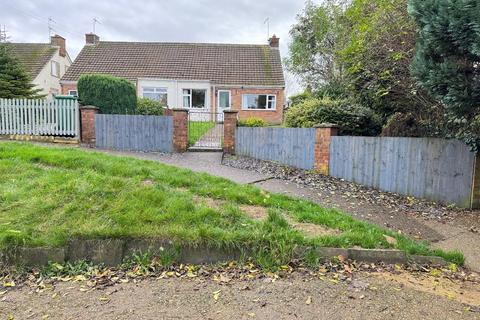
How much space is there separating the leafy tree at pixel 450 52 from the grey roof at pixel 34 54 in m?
27.3

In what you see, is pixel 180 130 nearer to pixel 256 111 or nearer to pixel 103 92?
pixel 103 92

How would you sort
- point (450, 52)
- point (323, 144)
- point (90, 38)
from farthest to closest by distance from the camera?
point (90, 38)
point (323, 144)
point (450, 52)

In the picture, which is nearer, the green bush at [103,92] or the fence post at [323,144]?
the fence post at [323,144]

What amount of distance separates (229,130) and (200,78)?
13106 millimetres

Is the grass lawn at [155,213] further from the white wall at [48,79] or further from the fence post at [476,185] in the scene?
the white wall at [48,79]

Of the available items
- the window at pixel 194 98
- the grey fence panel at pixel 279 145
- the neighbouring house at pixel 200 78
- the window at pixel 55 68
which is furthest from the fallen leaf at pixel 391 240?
the window at pixel 55 68

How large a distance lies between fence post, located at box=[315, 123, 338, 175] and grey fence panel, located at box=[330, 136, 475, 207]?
0.50 ft

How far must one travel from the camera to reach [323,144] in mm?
9297

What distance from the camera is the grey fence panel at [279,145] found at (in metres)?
9.77

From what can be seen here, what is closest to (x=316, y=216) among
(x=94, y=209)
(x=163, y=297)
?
(x=163, y=297)

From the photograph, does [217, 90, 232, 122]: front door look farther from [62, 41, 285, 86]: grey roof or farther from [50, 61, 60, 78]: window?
[50, 61, 60, 78]: window

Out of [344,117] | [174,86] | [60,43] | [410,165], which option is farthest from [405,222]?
[60,43]

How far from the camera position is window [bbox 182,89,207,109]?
2458cm

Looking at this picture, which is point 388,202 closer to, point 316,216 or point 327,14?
point 316,216
